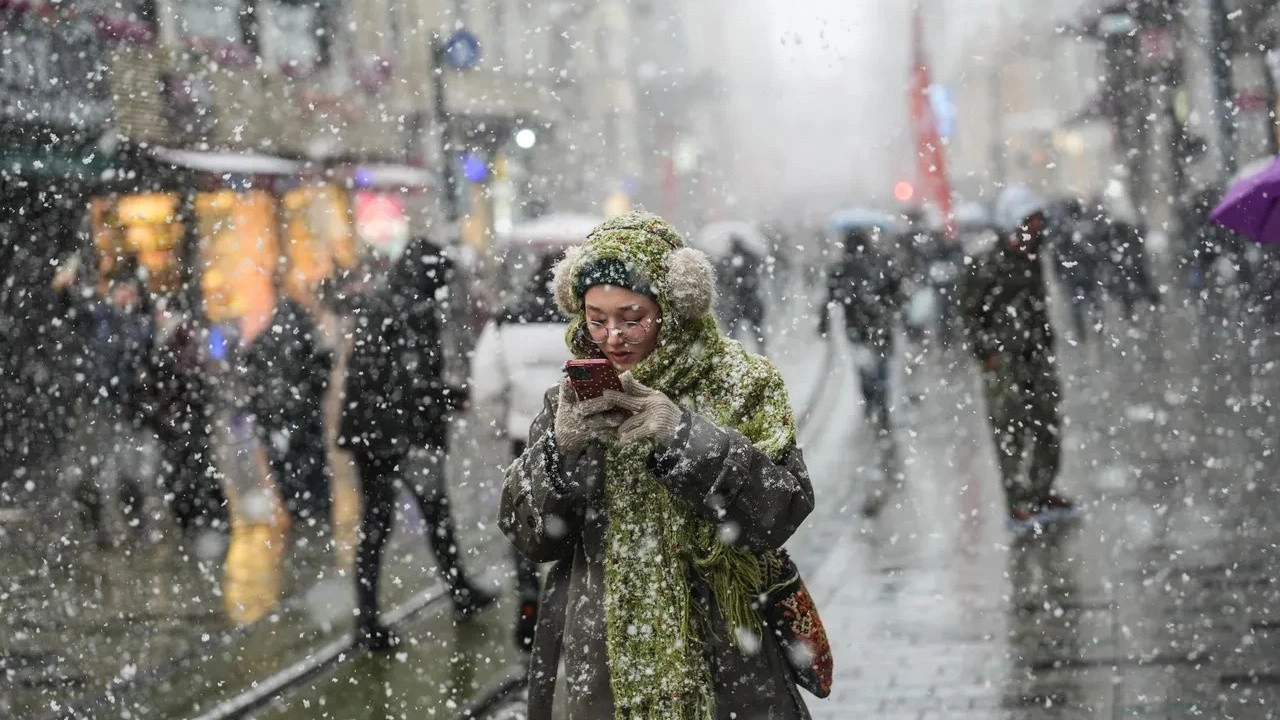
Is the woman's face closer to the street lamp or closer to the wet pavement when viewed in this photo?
the wet pavement

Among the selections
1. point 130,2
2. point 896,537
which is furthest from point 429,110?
point 896,537

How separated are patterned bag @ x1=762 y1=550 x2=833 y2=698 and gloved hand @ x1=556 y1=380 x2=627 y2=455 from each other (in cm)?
48

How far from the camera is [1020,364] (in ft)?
30.5

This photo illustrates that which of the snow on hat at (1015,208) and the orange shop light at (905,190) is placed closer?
the snow on hat at (1015,208)

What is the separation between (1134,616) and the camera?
684 cm

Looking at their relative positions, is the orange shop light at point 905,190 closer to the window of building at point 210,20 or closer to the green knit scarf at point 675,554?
the window of building at point 210,20

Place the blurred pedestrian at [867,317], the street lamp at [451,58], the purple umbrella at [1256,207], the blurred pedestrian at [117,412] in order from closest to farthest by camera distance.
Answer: the purple umbrella at [1256,207] → the blurred pedestrian at [117,412] → the blurred pedestrian at [867,317] → the street lamp at [451,58]

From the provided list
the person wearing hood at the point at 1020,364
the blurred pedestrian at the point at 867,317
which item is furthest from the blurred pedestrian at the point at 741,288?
the person wearing hood at the point at 1020,364

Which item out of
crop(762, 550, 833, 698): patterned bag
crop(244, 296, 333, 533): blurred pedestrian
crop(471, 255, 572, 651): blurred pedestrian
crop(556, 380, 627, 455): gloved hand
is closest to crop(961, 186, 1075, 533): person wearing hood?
crop(471, 255, 572, 651): blurred pedestrian

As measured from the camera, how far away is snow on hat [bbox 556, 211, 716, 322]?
3.03 metres

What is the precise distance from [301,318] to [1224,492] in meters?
5.92

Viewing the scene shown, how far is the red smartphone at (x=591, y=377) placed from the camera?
2840 millimetres

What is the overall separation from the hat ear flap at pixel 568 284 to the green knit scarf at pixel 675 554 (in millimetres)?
210

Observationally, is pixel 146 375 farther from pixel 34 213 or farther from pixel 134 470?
pixel 34 213
